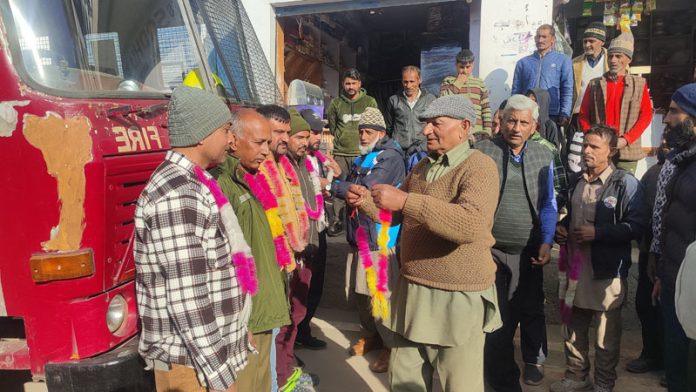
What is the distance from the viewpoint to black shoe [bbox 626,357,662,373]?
151 inches

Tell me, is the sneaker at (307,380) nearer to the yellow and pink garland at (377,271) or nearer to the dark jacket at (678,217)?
the yellow and pink garland at (377,271)

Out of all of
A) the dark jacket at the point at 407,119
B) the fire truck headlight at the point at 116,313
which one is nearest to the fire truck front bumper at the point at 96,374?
the fire truck headlight at the point at 116,313

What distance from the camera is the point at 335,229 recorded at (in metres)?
6.34

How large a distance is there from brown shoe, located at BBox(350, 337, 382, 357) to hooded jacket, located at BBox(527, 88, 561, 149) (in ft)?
9.51

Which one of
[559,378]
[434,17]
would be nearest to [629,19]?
[434,17]

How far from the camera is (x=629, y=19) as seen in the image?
7250 millimetres

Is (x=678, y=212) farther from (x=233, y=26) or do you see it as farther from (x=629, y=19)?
(x=629, y=19)

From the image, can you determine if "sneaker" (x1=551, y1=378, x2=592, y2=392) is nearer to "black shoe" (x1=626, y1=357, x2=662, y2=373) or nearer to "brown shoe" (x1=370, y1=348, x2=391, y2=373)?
"black shoe" (x1=626, y1=357, x2=662, y2=373)

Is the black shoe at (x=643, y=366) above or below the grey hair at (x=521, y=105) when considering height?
below

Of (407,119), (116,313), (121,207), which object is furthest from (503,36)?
(116,313)

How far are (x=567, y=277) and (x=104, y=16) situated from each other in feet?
11.6

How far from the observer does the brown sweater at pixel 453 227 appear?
2207 millimetres

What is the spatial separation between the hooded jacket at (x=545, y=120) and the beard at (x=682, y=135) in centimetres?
254

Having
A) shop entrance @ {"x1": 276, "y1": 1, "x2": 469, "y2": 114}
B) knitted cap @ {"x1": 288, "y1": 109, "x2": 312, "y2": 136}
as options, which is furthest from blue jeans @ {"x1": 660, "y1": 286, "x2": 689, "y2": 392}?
shop entrance @ {"x1": 276, "y1": 1, "x2": 469, "y2": 114}
